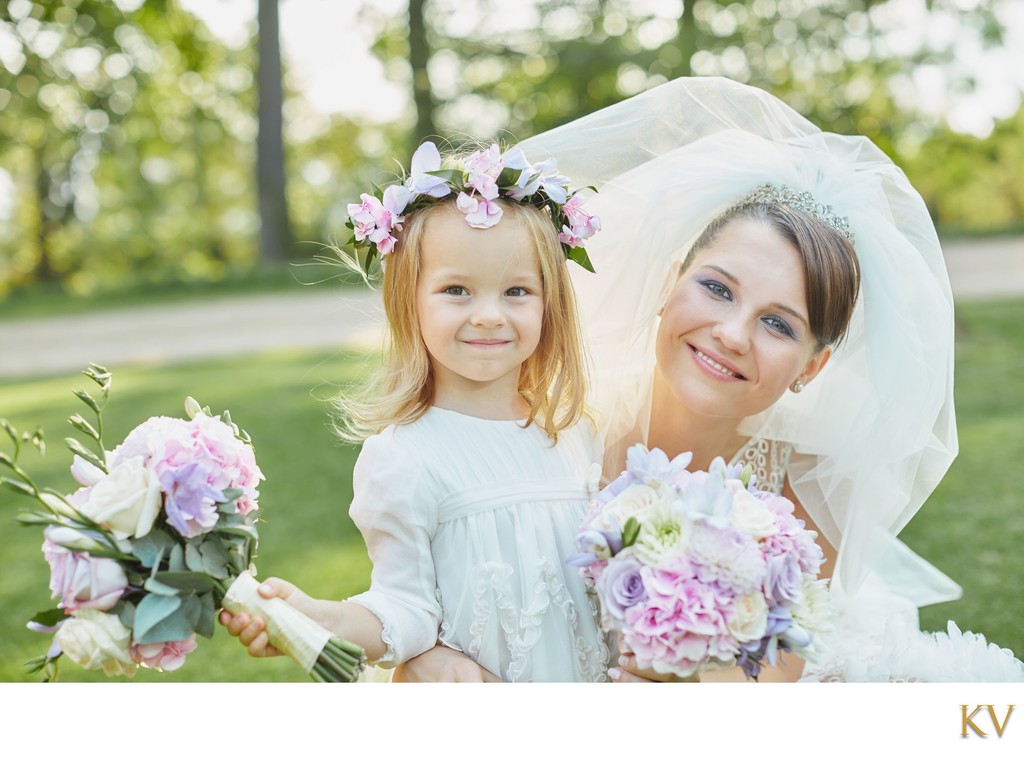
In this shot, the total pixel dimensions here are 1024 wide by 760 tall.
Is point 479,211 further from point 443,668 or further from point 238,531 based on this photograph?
point 443,668

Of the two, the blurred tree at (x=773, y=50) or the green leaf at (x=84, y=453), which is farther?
the blurred tree at (x=773, y=50)

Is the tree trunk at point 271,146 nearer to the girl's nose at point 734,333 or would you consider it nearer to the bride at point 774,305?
the bride at point 774,305

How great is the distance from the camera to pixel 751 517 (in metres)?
2.21

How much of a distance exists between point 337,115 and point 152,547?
26874 mm

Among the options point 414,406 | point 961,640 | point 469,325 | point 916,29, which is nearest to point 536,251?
point 469,325

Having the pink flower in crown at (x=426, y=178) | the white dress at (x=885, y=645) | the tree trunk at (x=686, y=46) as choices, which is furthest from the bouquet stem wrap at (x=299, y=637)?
the tree trunk at (x=686, y=46)

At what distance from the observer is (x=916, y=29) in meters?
12.1

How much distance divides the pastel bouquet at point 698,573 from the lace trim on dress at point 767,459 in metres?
1.10

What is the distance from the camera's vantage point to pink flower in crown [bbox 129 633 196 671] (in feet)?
6.81

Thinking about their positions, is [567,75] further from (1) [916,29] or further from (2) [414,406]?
(2) [414,406]

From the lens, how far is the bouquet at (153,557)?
6.59 ft
